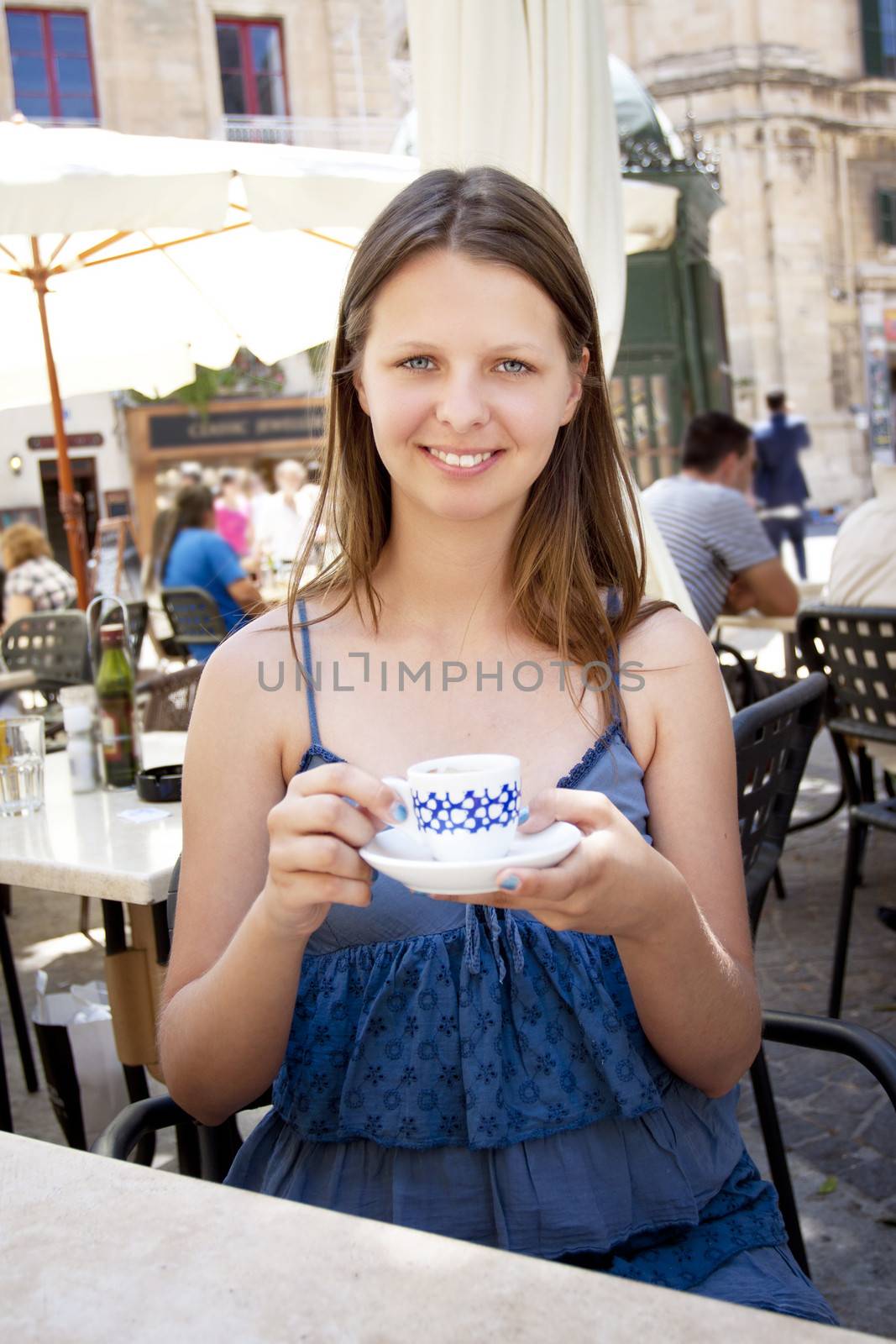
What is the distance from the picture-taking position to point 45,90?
21625 millimetres

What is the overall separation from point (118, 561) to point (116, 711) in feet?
24.4

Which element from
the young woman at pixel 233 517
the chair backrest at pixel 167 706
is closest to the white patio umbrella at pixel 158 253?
the chair backrest at pixel 167 706

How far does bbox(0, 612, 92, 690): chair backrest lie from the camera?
579cm

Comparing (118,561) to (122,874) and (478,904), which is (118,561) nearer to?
(122,874)

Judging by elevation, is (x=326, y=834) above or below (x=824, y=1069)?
above

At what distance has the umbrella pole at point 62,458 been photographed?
5.13 m

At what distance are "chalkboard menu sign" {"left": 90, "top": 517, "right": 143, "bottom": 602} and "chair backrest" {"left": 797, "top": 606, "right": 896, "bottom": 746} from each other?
672 centimetres

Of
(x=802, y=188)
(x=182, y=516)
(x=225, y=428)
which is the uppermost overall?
(x=802, y=188)

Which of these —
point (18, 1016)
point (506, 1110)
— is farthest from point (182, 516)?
point (506, 1110)

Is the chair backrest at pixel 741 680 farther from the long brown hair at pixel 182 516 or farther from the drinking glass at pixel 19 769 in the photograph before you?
the long brown hair at pixel 182 516

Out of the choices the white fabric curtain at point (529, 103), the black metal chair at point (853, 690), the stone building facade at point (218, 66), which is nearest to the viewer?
the white fabric curtain at point (529, 103)

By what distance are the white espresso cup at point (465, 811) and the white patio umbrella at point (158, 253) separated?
3.42m

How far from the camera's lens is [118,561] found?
391 inches

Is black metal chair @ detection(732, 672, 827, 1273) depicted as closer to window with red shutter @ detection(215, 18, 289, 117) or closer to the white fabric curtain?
the white fabric curtain
